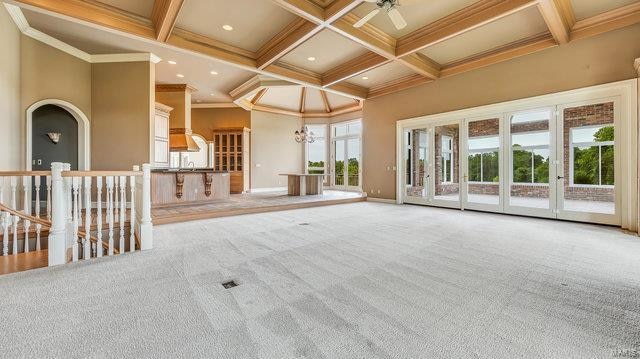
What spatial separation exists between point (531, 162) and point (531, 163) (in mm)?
25

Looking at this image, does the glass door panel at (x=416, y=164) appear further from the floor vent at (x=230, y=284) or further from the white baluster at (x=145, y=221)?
the white baluster at (x=145, y=221)

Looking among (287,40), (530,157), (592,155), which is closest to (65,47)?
(287,40)

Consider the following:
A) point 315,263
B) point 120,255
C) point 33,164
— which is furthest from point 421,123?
point 33,164

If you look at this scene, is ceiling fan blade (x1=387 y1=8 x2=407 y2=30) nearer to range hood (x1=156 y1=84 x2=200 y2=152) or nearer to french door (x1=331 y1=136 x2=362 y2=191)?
range hood (x1=156 y1=84 x2=200 y2=152)

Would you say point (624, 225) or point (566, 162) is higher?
point (566, 162)

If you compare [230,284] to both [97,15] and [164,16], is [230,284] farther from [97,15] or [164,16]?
[97,15]

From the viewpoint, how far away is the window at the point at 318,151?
12.4 meters

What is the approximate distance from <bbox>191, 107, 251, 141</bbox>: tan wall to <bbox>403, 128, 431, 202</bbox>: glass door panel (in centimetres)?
638

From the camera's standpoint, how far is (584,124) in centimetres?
479

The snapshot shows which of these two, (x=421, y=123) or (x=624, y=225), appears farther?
(x=421, y=123)

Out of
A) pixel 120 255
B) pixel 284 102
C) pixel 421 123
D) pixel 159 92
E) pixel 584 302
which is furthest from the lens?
pixel 284 102

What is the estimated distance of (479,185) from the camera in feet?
20.4

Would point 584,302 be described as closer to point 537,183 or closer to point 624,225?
point 624,225

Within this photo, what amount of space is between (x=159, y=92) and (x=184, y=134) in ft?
4.90
